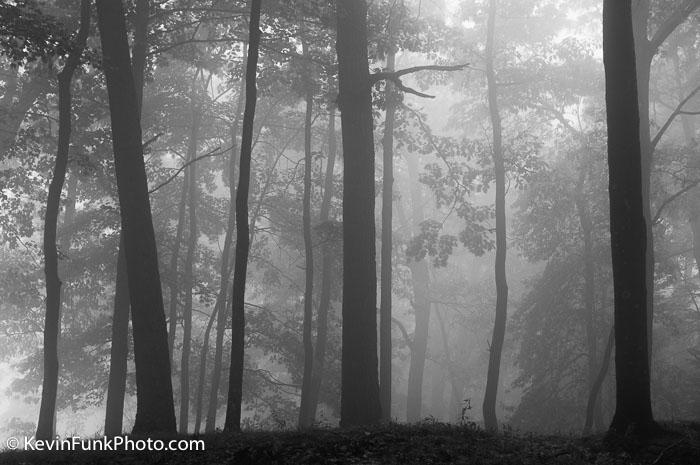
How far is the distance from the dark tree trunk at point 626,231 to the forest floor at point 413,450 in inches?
21.2

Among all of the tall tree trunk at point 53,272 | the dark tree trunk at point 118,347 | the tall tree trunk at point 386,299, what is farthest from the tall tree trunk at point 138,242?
the tall tree trunk at point 386,299

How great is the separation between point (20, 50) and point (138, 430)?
22.3 ft

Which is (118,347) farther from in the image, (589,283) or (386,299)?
(589,283)

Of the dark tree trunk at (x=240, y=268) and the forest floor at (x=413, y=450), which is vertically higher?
the dark tree trunk at (x=240, y=268)

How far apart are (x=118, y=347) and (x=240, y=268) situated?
5.62 meters

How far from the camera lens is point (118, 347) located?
574 inches

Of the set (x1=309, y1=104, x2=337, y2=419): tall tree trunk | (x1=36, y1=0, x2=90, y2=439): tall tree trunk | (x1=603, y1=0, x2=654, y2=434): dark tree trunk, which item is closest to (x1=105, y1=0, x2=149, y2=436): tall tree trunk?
(x1=36, y1=0, x2=90, y2=439): tall tree trunk

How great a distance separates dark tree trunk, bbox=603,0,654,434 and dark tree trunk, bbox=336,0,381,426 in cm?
419

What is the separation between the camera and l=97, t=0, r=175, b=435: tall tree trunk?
10.6m

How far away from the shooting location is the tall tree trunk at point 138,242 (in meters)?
10.6

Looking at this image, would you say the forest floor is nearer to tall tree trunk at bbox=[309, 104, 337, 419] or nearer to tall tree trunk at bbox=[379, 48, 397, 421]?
tall tree trunk at bbox=[379, 48, 397, 421]

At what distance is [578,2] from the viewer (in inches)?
1129

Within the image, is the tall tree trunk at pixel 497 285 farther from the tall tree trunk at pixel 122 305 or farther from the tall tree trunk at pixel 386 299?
the tall tree trunk at pixel 122 305

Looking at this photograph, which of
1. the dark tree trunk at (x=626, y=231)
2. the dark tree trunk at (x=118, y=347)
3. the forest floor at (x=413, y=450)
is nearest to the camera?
the forest floor at (x=413, y=450)
